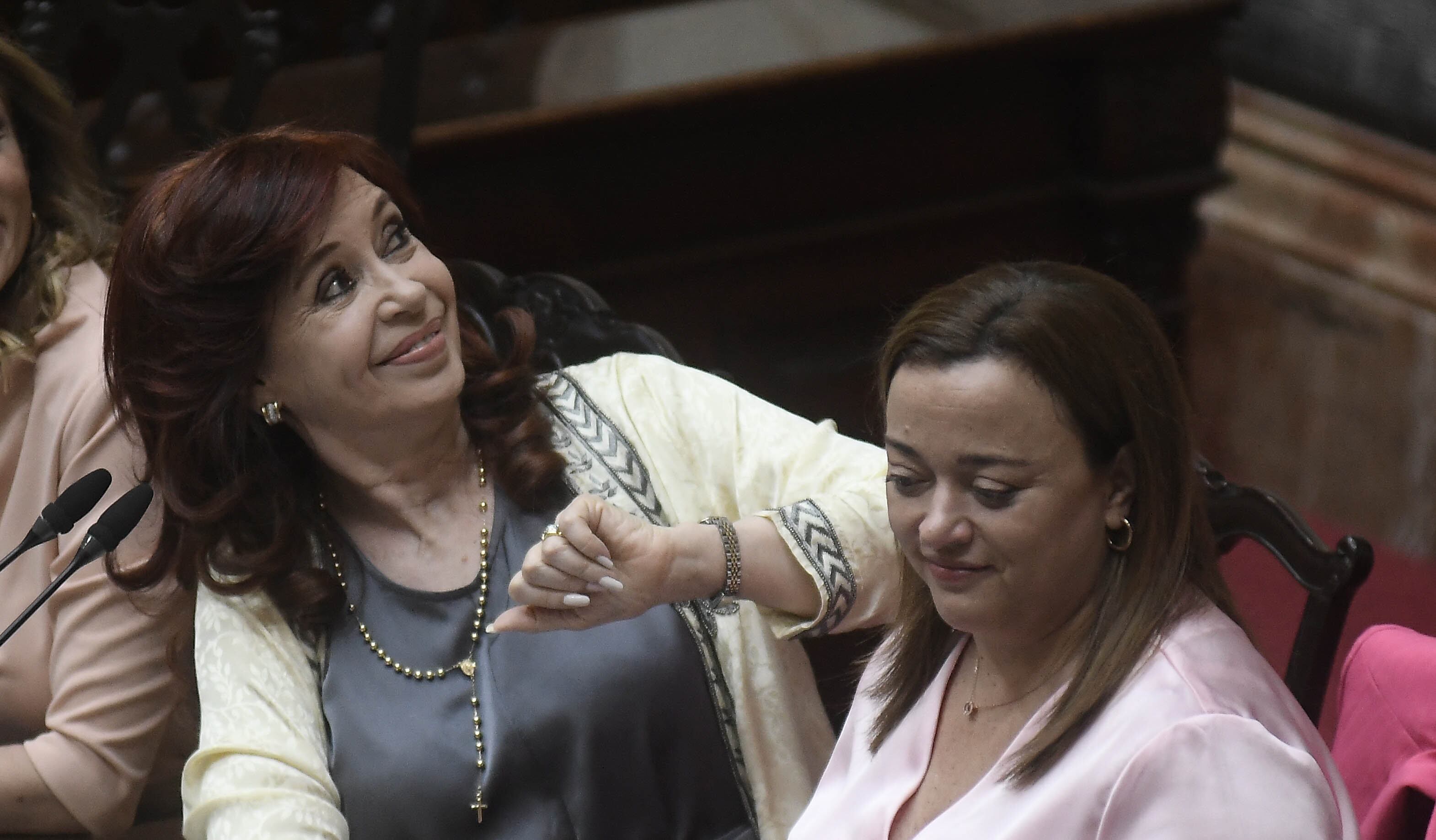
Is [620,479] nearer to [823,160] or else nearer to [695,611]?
[695,611]

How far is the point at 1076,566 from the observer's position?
1372 millimetres

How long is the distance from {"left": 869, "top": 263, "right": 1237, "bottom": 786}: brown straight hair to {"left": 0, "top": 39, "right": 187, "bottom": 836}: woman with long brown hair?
105 cm

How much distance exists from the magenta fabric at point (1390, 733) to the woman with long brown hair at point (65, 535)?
1.25 m

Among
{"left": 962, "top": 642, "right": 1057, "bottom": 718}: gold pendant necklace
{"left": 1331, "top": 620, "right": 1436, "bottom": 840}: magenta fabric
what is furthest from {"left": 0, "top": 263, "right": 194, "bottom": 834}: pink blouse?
{"left": 1331, "top": 620, "right": 1436, "bottom": 840}: magenta fabric

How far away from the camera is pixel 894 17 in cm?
367

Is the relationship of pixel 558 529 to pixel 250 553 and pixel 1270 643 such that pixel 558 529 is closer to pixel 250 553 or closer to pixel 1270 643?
pixel 250 553

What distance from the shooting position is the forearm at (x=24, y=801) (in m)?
1.96

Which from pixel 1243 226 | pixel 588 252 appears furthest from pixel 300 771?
pixel 1243 226

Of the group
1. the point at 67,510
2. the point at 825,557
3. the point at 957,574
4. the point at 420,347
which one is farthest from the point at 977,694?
the point at 67,510

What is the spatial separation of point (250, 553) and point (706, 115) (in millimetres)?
1814

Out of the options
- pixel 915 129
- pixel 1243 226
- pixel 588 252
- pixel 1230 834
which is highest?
pixel 1230 834

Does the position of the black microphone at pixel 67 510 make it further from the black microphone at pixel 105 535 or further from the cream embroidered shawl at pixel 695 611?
the cream embroidered shawl at pixel 695 611

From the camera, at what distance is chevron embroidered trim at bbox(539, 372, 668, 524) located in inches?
75.3

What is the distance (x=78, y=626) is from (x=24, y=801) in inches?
8.1
